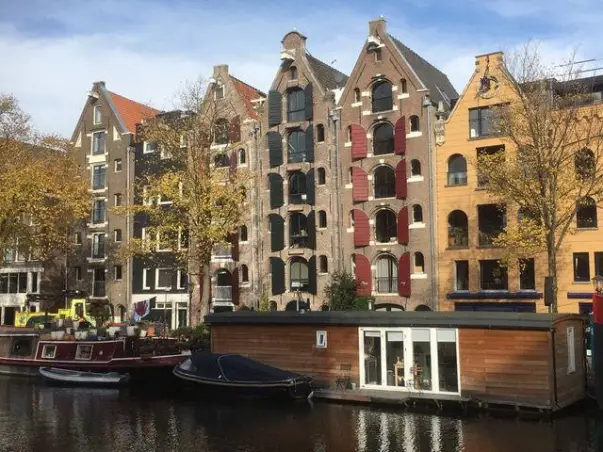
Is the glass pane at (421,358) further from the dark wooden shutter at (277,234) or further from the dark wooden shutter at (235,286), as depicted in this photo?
the dark wooden shutter at (235,286)

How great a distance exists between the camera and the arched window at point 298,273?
4636 cm

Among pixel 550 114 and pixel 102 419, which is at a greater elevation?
pixel 550 114

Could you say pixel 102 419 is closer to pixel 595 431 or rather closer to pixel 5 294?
pixel 595 431

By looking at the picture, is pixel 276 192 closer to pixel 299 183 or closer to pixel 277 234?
pixel 299 183

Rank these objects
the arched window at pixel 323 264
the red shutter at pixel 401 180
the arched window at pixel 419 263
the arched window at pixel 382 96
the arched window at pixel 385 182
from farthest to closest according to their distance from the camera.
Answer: the arched window at pixel 323 264, the arched window at pixel 382 96, the arched window at pixel 385 182, the red shutter at pixel 401 180, the arched window at pixel 419 263

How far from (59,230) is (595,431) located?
4000cm

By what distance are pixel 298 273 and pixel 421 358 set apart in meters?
22.0

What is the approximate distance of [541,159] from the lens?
30484mm

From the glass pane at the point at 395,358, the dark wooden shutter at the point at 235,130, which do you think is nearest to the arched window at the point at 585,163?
the glass pane at the point at 395,358

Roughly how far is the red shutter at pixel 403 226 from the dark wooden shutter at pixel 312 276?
6310 millimetres

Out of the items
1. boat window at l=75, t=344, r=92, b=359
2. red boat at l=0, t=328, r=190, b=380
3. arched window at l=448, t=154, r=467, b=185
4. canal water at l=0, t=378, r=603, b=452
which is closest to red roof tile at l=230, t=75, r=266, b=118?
arched window at l=448, t=154, r=467, b=185

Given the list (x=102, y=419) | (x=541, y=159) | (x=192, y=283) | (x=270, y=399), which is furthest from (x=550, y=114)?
(x=192, y=283)

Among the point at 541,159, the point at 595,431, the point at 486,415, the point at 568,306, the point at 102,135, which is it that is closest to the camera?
the point at 595,431

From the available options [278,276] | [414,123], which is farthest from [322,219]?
[414,123]
